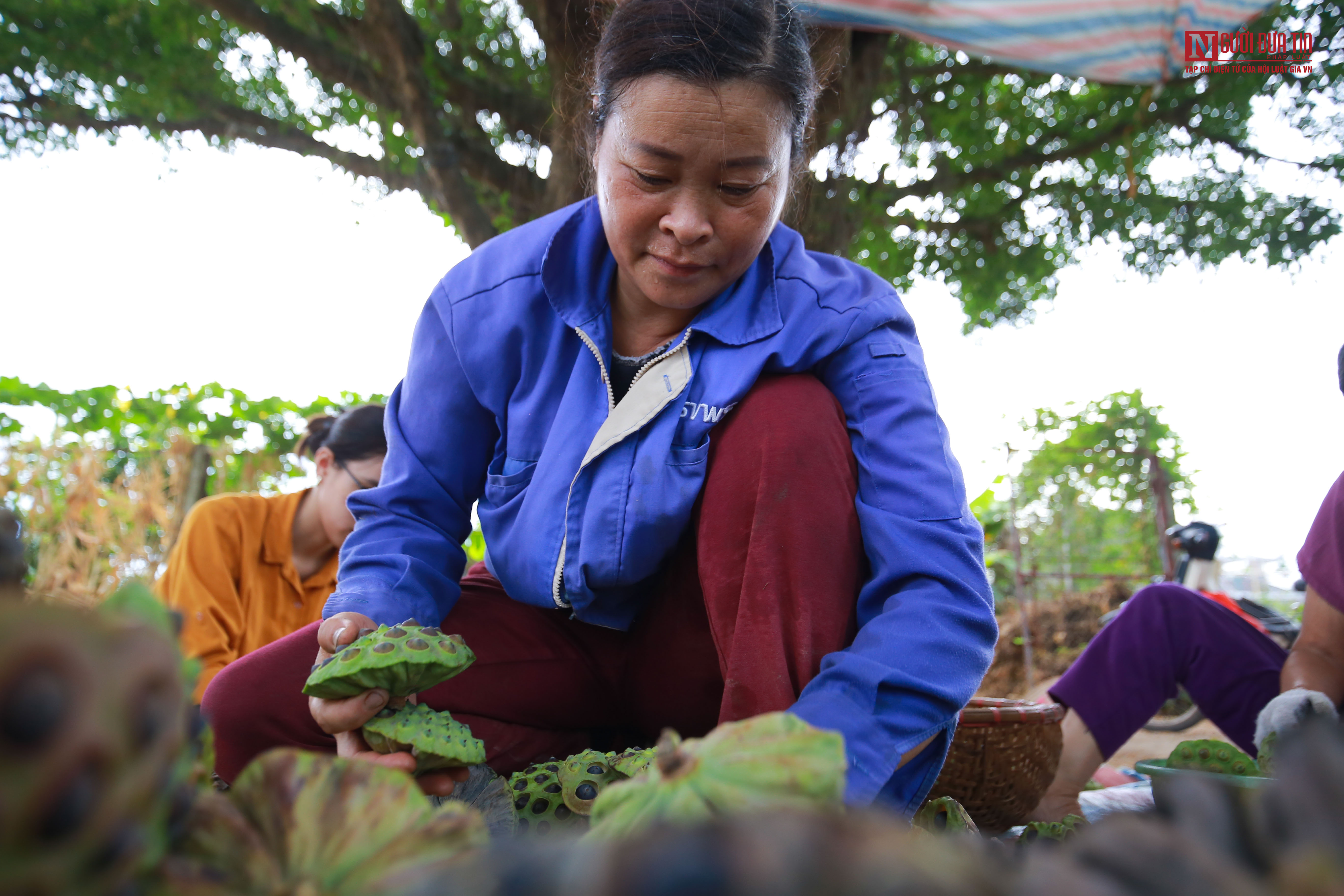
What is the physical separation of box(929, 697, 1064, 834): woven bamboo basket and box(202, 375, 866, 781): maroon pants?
0.84m

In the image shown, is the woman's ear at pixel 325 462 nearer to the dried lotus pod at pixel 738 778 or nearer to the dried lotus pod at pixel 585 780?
the dried lotus pod at pixel 585 780

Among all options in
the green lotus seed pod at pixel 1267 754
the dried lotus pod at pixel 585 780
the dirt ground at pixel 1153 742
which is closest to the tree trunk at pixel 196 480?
the dried lotus pod at pixel 585 780

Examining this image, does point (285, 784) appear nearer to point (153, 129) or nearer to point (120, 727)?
point (120, 727)

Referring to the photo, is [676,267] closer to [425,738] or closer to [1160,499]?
[425,738]

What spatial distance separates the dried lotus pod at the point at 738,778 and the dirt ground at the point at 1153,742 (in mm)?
4144

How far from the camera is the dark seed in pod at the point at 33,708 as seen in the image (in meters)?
0.38

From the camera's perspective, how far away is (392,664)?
1200 mm

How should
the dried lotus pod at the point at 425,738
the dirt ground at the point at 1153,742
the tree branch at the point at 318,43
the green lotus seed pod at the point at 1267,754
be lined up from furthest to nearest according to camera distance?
the tree branch at the point at 318,43 < the dirt ground at the point at 1153,742 < the green lotus seed pod at the point at 1267,754 < the dried lotus pod at the point at 425,738

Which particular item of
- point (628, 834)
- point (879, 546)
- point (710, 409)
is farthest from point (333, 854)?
point (710, 409)

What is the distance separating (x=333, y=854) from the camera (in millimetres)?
591

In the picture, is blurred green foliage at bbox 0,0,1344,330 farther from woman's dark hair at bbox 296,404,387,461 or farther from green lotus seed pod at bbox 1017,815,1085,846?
green lotus seed pod at bbox 1017,815,1085,846

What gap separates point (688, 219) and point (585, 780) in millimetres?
991

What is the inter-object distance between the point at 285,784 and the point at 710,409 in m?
1.16

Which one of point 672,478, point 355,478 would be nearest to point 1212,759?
point 672,478
